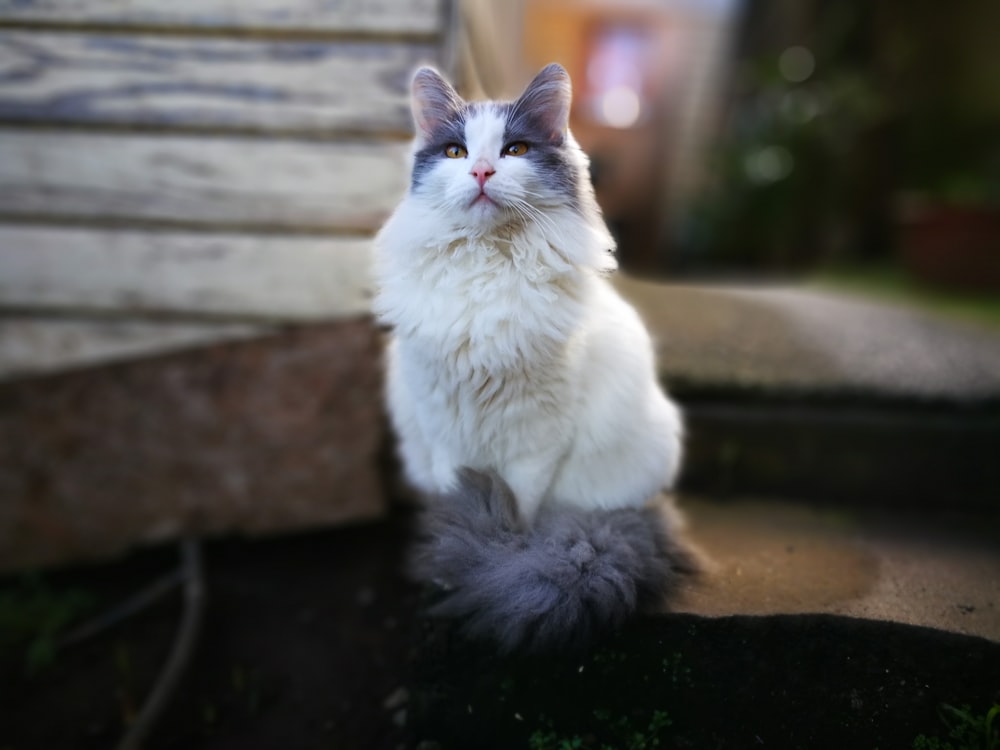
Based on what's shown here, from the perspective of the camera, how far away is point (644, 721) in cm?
124

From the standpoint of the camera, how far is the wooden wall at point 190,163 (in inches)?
68.2

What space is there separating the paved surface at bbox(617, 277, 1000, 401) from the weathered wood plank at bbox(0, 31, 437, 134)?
3.68ft

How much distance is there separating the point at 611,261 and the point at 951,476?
132cm

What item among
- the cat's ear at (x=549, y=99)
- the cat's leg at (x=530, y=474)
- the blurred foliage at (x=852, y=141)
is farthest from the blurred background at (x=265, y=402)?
the blurred foliage at (x=852, y=141)

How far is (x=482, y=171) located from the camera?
1.10m

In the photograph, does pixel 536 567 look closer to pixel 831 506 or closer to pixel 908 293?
pixel 831 506

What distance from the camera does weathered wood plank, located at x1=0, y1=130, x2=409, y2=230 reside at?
179 centimetres

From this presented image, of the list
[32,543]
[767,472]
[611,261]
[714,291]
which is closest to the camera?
[611,261]

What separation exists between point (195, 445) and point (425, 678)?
1144mm

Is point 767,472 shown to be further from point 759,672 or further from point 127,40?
point 127,40

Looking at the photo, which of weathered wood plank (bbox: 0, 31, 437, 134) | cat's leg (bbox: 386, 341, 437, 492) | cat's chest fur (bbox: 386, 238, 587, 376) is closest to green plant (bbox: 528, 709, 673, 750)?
cat's leg (bbox: 386, 341, 437, 492)

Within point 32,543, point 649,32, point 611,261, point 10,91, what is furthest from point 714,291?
point 649,32

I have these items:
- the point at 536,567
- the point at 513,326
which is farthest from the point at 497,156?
the point at 536,567

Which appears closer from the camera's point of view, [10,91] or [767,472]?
[10,91]
